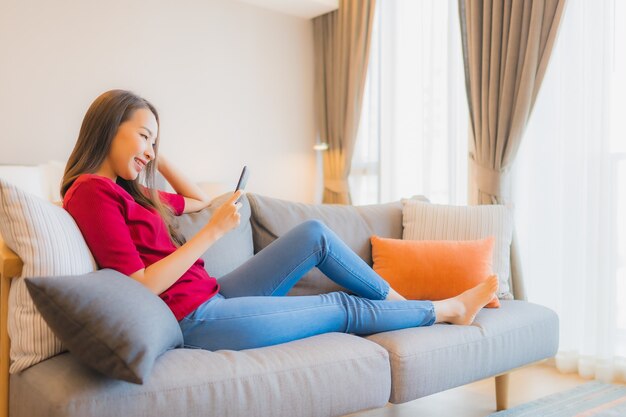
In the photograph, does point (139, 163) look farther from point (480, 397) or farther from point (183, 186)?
point (480, 397)

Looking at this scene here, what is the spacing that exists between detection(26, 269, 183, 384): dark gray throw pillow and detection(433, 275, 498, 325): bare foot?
108cm

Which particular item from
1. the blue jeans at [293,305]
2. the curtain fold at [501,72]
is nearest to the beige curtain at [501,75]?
the curtain fold at [501,72]

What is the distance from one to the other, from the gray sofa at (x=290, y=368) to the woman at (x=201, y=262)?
0.06 metres

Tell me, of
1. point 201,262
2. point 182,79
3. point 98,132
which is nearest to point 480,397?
point 201,262

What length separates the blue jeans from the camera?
1.57 m

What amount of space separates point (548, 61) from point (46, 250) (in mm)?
2468

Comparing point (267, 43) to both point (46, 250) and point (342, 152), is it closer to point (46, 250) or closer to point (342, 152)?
point (342, 152)

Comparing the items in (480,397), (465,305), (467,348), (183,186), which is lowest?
(480,397)

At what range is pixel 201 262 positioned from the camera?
6.00 ft

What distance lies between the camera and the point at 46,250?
1344 millimetres

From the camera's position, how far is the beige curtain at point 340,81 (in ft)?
13.8

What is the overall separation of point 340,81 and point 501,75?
5.48ft

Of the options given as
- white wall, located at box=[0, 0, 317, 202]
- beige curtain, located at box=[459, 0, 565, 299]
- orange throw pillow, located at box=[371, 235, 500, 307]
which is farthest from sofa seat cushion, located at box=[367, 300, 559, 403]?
white wall, located at box=[0, 0, 317, 202]

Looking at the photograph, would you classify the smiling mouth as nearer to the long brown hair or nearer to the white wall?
the long brown hair
